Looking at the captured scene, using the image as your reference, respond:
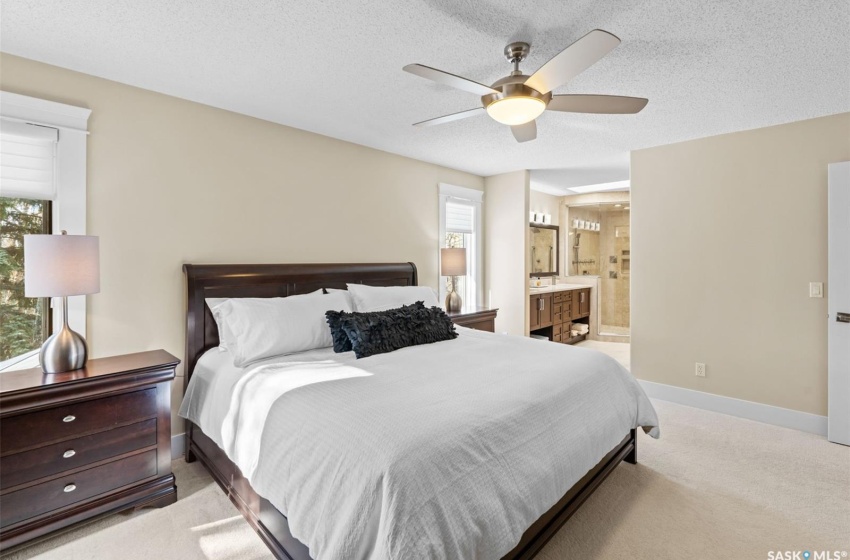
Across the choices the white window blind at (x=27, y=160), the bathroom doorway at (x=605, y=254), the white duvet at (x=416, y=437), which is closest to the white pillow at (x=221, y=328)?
the white duvet at (x=416, y=437)

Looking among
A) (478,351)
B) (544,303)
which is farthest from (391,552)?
(544,303)

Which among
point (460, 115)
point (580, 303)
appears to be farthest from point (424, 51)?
point (580, 303)

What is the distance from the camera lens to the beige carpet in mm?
1924

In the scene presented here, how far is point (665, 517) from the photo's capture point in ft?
7.11

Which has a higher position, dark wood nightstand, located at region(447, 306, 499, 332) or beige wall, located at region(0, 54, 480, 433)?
beige wall, located at region(0, 54, 480, 433)

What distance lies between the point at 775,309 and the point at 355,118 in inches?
155

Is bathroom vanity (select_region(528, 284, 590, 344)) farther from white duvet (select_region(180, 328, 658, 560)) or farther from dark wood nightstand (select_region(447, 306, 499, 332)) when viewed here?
white duvet (select_region(180, 328, 658, 560))

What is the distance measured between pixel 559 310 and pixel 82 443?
5801 millimetres

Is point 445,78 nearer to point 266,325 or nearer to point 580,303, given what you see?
point 266,325

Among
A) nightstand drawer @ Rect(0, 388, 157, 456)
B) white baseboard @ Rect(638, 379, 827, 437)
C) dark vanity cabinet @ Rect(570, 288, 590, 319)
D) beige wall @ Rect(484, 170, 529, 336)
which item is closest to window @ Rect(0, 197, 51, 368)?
nightstand drawer @ Rect(0, 388, 157, 456)

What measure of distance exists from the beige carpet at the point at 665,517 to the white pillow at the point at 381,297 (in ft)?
5.17

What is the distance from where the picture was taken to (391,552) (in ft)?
3.94

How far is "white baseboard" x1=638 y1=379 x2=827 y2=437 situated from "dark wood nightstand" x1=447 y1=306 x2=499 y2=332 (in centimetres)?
169

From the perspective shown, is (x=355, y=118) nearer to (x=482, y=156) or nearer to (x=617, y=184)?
(x=482, y=156)
